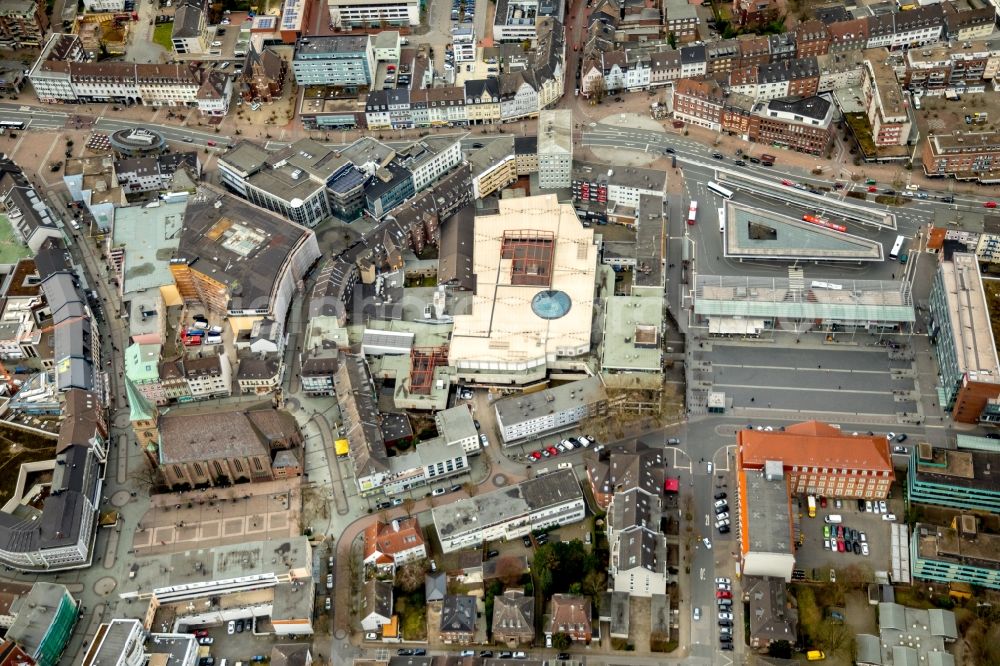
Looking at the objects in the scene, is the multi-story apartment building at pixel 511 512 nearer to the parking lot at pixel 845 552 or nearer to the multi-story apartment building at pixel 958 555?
the parking lot at pixel 845 552

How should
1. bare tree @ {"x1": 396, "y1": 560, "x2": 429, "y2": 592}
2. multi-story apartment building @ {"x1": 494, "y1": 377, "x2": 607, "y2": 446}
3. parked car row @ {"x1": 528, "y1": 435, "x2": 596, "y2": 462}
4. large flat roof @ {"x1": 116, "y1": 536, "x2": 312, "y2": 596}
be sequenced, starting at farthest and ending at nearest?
parked car row @ {"x1": 528, "y1": 435, "x2": 596, "y2": 462} < multi-story apartment building @ {"x1": 494, "y1": 377, "x2": 607, "y2": 446} < bare tree @ {"x1": 396, "y1": 560, "x2": 429, "y2": 592} < large flat roof @ {"x1": 116, "y1": 536, "x2": 312, "y2": 596}

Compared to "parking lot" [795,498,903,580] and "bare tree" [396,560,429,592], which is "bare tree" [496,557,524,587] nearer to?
"bare tree" [396,560,429,592]

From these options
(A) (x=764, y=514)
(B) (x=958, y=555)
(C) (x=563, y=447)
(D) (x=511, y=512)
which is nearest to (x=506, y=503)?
(D) (x=511, y=512)

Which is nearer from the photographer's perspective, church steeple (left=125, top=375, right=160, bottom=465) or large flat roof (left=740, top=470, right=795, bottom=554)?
large flat roof (left=740, top=470, right=795, bottom=554)

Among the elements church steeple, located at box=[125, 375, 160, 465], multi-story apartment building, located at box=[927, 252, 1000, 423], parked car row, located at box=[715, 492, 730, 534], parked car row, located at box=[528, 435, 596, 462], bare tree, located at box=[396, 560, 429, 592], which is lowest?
bare tree, located at box=[396, 560, 429, 592]

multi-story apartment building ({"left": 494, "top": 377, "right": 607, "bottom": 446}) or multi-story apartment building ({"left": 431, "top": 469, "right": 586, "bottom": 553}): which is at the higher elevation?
multi-story apartment building ({"left": 494, "top": 377, "right": 607, "bottom": 446})

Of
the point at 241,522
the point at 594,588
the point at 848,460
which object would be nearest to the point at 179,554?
the point at 241,522

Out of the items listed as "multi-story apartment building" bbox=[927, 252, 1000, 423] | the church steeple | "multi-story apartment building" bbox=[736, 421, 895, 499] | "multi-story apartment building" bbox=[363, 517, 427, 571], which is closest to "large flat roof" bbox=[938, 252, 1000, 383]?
"multi-story apartment building" bbox=[927, 252, 1000, 423]
